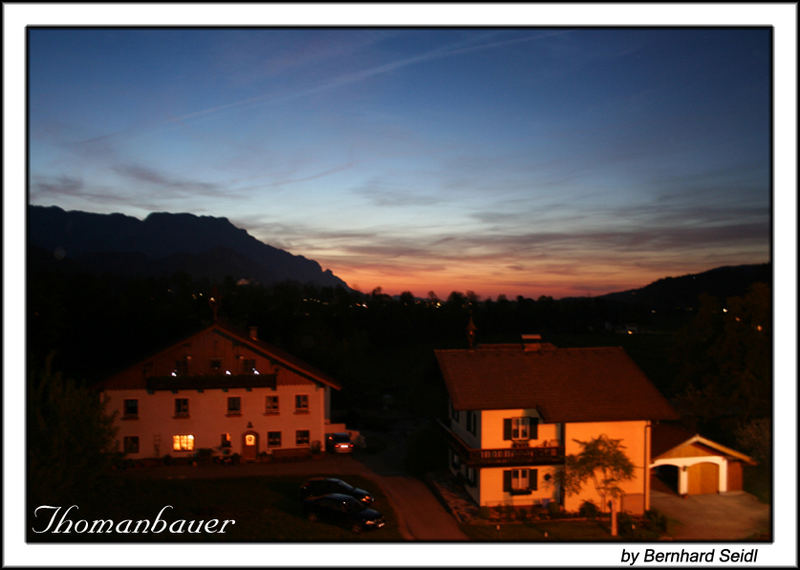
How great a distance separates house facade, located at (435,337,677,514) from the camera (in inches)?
910

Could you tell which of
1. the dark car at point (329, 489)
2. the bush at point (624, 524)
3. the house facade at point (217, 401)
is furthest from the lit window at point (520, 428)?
the house facade at point (217, 401)

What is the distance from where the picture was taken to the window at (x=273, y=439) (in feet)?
104

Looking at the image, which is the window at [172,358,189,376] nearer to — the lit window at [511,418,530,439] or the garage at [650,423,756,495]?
the lit window at [511,418,530,439]

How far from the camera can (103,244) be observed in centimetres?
11831

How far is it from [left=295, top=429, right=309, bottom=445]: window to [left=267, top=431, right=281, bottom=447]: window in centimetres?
109

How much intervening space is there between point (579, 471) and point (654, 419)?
4.16m

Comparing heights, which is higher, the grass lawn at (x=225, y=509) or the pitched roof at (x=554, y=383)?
the pitched roof at (x=554, y=383)

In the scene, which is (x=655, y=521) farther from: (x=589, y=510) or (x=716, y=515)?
(x=716, y=515)

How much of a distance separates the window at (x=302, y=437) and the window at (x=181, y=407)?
264 inches

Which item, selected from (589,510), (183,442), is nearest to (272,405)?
(183,442)

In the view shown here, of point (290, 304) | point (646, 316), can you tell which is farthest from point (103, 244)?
point (646, 316)

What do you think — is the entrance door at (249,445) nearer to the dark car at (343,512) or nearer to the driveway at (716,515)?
the dark car at (343,512)

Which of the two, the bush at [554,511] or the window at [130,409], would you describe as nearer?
the bush at [554,511]

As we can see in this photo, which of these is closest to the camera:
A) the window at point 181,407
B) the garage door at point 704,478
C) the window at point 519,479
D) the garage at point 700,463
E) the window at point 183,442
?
the window at point 519,479
